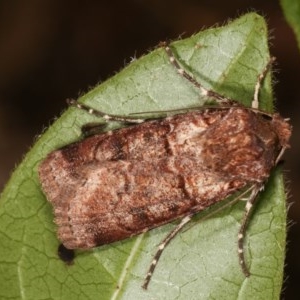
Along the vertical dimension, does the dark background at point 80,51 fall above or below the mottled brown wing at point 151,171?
above

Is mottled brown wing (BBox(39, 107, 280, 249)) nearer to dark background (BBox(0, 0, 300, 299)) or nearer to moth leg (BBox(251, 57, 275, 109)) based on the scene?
moth leg (BBox(251, 57, 275, 109))

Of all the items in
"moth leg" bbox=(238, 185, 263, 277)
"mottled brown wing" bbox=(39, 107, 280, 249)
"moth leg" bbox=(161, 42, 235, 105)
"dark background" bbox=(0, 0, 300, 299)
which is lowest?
"moth leg" bbox=(238, 185, 263, 277)

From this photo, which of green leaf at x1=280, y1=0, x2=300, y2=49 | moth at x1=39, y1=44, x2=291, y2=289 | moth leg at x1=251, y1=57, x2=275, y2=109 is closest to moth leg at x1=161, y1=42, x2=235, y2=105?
moth at x1=39, y1=44, x2=291, y2=289

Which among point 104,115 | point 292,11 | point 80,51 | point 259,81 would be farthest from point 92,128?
point 80,51

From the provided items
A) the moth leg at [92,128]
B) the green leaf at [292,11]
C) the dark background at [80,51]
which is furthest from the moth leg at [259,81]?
the dark background at [80,51]

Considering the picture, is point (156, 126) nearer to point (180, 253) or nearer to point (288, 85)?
point (180, 253)

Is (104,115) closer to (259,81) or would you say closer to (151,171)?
(151,171)

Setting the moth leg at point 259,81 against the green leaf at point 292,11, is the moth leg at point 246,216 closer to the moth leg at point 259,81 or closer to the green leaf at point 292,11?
the moth leg at point 259,81
